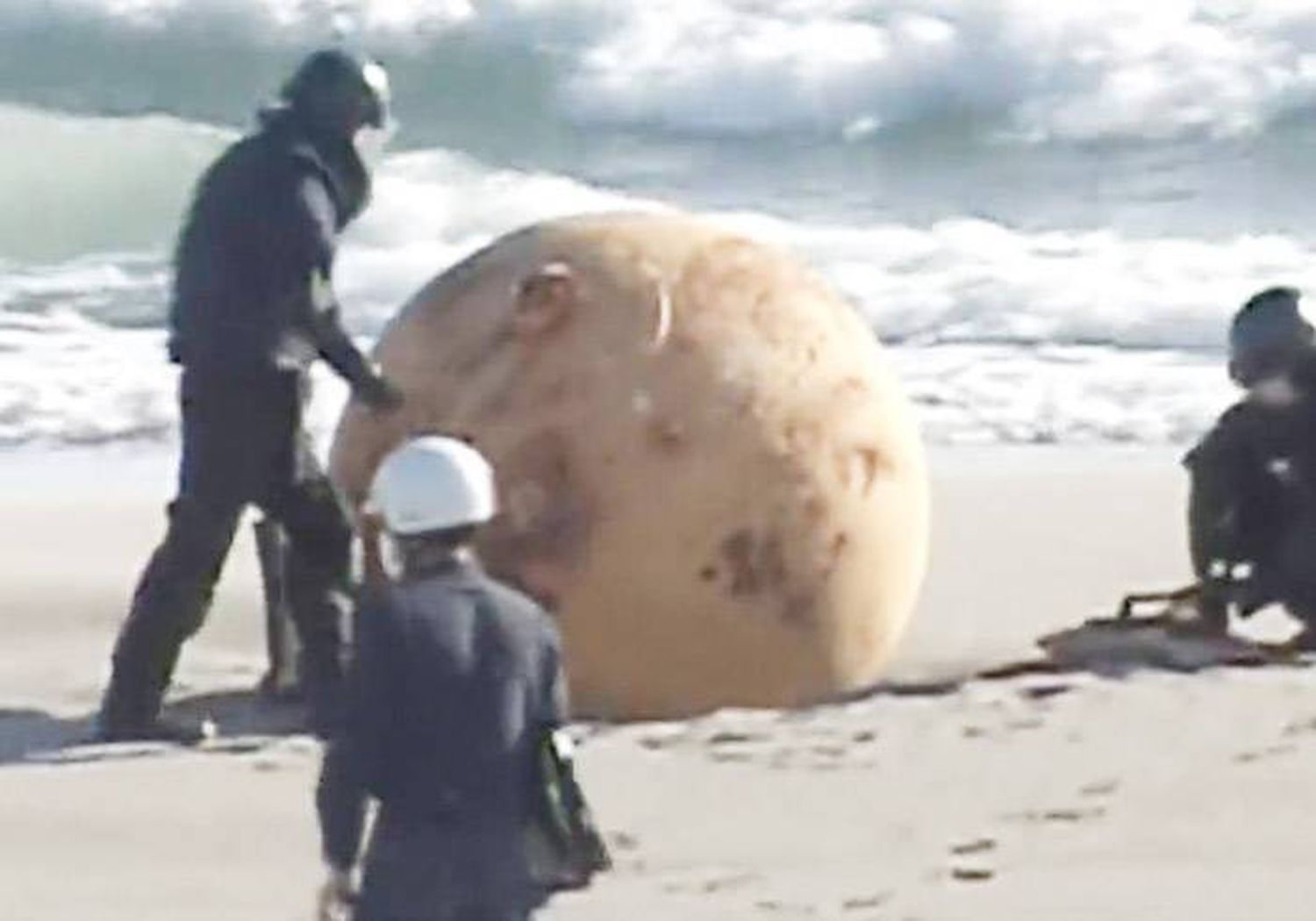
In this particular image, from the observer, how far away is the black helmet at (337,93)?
832 cm

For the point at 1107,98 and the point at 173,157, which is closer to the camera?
the point at 173,157

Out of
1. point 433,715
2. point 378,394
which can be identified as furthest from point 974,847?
point 433,715

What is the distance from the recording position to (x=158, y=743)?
861cm

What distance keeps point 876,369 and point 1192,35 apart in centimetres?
2385

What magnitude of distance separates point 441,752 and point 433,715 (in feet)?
0.18

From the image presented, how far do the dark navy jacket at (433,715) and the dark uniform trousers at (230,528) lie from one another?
2899 millimetres

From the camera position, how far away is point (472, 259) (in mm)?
8922

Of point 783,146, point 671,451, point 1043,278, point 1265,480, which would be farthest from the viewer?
point 783,146

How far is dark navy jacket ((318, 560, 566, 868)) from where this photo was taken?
17.7 feet

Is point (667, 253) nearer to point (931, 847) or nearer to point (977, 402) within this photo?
point (931, 847)

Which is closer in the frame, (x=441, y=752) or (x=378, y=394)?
(x=441, y=752)

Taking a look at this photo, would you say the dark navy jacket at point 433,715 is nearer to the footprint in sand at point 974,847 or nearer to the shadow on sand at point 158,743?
the footprint in sand at point 974,847

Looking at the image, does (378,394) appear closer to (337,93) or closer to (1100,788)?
(337,93)

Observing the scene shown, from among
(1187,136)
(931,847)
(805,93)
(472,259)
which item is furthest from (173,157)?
(931,847)
